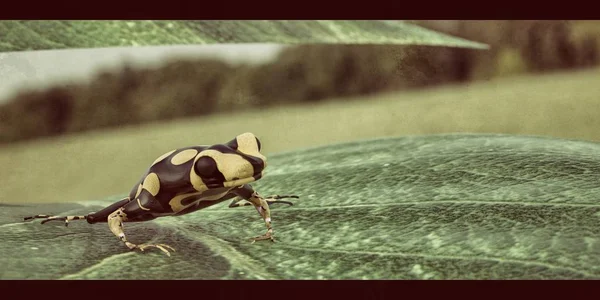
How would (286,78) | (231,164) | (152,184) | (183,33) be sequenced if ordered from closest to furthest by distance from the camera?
(231,164), (152,184), (183,33), (286,78)

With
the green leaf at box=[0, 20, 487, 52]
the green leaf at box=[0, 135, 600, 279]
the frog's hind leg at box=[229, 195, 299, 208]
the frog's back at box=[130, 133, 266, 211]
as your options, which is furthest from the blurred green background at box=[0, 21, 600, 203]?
the frog's back at box=[130, 133, 266, 211]

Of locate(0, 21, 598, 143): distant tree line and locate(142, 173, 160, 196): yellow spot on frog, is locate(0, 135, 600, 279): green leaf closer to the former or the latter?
locate(142, 173, 160, 196): yellow spot on frog

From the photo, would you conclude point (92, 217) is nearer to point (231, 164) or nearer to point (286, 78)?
point (231, 164)

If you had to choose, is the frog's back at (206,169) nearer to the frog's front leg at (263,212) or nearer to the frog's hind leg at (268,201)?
the frog's front leg at (263,212)

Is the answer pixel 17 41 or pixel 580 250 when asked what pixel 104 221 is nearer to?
pixel 17 41

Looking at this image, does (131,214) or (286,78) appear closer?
(131,214)

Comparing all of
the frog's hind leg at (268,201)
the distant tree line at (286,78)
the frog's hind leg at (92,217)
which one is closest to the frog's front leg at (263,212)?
the frog's hind leg at (268,201)

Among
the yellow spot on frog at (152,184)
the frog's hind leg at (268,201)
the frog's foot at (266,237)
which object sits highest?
the yellow spot on frog at (152,184)

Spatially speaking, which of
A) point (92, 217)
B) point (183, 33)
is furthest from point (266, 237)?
point (183, 33)
